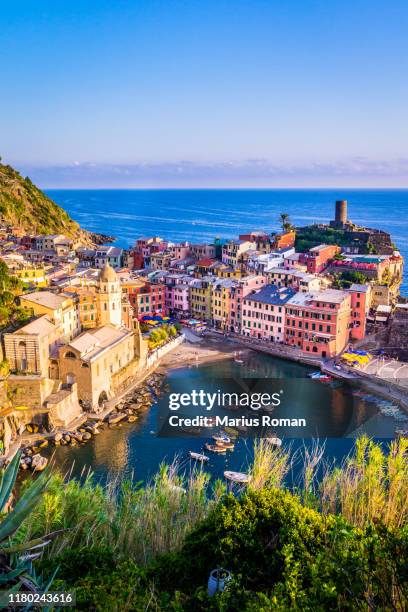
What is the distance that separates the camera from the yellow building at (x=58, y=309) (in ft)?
89.5

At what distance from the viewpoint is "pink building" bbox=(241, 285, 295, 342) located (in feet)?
113

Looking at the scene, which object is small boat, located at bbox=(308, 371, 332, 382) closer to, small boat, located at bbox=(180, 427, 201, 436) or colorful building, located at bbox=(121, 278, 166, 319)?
small boat, located at bbox=(180, 427, 201, 436)

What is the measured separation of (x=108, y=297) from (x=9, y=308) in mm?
5609

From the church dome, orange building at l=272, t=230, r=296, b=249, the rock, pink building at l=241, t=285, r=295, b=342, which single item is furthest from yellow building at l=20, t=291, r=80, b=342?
orange building at l=272, t=230, r=296, b=249

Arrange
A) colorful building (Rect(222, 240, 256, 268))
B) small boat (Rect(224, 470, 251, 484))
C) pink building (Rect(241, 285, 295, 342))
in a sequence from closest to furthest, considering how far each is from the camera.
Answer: small boat (Rect(224, 470, 251, 484)), pink building (Rect(241, 285, 295, 342)), colorful building (Rect(222, 240, 256, 268))

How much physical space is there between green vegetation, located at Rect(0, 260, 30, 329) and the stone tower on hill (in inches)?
182

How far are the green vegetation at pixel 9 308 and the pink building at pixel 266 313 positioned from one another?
1456cm

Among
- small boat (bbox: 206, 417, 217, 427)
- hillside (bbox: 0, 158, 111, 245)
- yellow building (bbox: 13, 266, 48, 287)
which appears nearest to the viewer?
small boat (bbox: 206, 417, 217, 427)

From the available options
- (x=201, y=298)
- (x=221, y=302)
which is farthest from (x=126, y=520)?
(x=201, y=298)

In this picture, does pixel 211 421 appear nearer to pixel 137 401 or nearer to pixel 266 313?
pixel 137 401

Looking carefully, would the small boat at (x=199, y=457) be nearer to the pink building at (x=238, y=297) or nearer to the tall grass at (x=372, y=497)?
the tall grass at (x=372, y=497)

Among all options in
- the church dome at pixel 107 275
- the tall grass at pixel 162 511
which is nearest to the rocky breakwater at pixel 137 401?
the church dome at pixel 107 275

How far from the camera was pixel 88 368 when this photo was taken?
25109 millimetres

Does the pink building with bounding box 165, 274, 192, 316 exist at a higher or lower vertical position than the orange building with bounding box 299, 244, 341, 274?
lower
